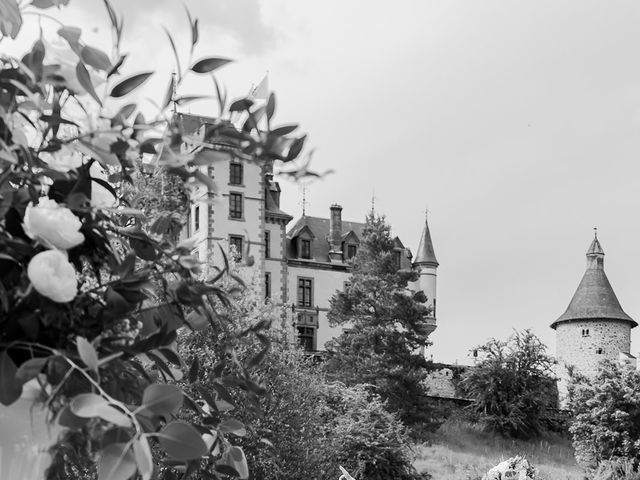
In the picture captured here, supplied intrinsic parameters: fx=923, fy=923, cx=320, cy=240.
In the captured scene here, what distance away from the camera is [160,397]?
4.63 ft

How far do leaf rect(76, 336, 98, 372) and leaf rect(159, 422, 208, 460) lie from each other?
15 centimetres

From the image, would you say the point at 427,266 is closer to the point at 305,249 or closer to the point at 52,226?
the point at 305,249

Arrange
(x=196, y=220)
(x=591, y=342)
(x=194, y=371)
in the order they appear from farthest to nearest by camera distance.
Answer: (x=591, y=342), (x=196, y=220), (x=194, y=371)

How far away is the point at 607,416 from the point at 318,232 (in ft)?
69.4

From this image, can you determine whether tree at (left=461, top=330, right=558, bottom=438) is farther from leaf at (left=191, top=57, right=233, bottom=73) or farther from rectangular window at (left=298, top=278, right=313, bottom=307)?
leaf at (left=191, top=57, right=233, bottom=73)

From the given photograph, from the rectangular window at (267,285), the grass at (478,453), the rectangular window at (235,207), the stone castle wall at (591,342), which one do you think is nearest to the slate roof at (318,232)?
the rectangular window at (267,285)

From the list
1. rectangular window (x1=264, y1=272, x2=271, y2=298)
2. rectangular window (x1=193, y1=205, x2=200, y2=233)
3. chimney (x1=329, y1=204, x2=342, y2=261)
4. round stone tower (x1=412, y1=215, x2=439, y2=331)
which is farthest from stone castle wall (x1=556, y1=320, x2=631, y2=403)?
rectangular window (x1=193, y1=205, x2=200, y2=233)

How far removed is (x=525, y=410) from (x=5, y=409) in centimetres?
4031

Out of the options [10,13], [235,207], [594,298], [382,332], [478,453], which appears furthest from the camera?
[594,298]

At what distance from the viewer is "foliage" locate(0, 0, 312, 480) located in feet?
4.73

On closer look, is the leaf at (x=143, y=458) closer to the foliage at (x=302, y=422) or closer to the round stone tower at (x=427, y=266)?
the foliage at (x=302, y=422)

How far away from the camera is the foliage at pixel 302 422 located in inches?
754

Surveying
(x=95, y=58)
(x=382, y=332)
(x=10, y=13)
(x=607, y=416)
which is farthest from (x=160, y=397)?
(x=382, y=332)

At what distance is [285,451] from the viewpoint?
20.4m
